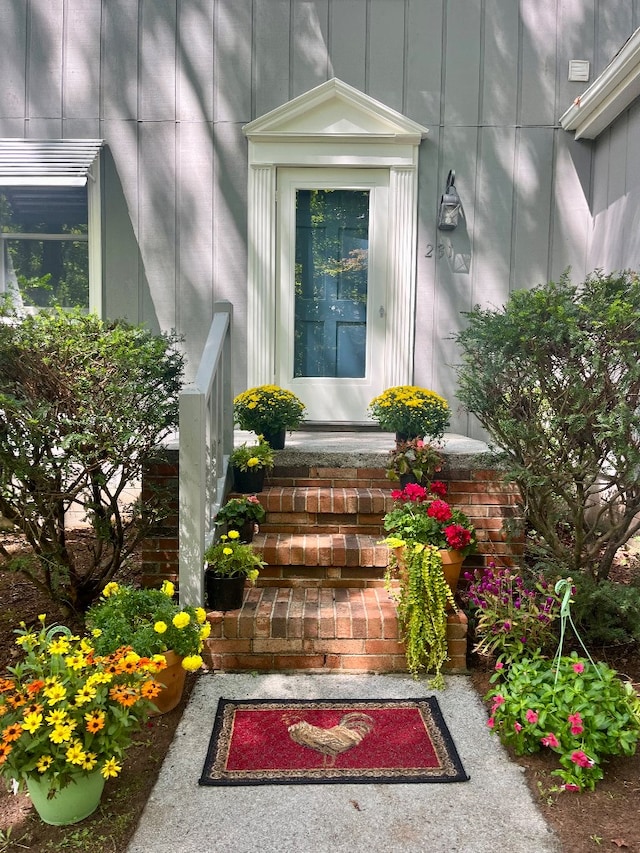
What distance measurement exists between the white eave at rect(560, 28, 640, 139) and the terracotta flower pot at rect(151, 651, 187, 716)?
12.9 feet

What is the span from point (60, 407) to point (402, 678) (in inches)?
75.1

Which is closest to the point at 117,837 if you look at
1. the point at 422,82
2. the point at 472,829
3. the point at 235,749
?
the point at 235,749

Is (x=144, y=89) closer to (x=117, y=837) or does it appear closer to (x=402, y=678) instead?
(x=402, y=678)

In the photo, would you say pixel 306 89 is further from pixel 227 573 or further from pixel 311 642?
pixel 311 642

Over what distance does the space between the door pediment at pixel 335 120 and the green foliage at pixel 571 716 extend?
12.8 feet

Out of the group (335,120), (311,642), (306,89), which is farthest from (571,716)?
(306,89)

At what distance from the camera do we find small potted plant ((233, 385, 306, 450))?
3.98 meters

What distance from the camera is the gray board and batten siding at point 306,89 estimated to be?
5047mm

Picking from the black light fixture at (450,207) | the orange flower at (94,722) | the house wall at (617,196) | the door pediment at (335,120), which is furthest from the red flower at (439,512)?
the door pediment at (335,120)

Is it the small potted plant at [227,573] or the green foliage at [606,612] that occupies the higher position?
the small potted plant at [227,573]

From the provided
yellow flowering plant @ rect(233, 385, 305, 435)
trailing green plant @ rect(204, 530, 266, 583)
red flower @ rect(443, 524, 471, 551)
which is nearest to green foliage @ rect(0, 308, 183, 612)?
trailing green plant @ rect(204, 530, 266, 583)

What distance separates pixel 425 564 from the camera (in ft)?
9.68

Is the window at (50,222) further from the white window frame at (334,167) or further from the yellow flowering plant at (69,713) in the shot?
the yellow flowering plant at (69,713)

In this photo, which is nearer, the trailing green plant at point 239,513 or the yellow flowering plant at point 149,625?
the yellow flowering plant at point 149,625
